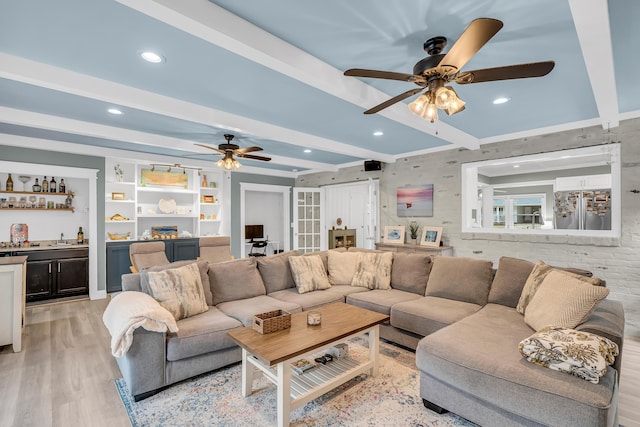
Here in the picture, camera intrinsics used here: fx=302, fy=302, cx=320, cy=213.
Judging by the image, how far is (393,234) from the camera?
5.69m

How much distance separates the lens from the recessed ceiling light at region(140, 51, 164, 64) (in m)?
2.20

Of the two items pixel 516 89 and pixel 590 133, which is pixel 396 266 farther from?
pixel 590 133

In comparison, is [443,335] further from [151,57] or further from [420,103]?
[151,57]

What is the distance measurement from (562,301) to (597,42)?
5.54ft

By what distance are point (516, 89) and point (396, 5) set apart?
182 cm

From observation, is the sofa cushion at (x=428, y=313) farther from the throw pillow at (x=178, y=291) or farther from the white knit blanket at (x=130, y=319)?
the white knit blanket at (x=130, y=319)

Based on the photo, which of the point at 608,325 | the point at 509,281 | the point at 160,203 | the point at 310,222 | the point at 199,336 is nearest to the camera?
the point at 608,325

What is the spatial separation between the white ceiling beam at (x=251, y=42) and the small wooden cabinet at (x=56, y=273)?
16.3ft

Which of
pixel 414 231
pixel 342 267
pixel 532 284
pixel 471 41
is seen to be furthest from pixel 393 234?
pixel 471 41

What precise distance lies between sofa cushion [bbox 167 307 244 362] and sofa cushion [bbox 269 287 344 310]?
0.74 metres

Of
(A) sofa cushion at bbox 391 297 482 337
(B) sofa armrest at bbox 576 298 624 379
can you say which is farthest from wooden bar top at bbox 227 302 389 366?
(B) sofa armrest at bbox 576 298 624 379

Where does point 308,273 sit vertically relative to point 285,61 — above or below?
below

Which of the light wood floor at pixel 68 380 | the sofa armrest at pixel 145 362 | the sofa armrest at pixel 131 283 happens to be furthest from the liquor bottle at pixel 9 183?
the sofa armrest at pixel 145 362

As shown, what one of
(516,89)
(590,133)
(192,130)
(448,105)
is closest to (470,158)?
(590,133)
